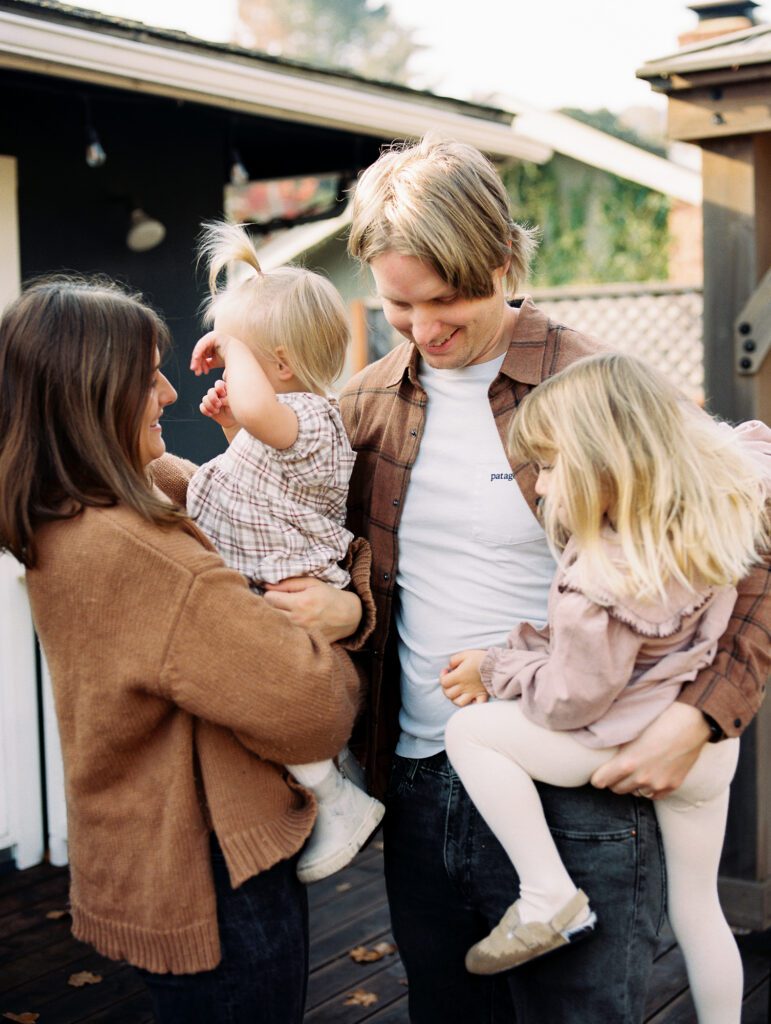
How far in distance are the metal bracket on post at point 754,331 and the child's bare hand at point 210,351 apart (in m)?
2.02

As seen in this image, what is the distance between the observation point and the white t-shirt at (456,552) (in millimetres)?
1893

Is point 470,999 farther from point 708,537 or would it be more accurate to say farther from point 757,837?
point 757,837

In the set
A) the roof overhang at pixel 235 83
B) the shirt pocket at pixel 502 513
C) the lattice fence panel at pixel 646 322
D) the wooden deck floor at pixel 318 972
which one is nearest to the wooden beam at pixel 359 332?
the lattice fence panel at pixel 646 322

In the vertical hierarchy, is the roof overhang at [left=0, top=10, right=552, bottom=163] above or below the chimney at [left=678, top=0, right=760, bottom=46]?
below

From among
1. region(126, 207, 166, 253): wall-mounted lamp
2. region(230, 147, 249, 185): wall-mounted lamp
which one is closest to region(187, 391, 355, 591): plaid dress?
region(126, 207, 166, 253): wall-mounted lamp

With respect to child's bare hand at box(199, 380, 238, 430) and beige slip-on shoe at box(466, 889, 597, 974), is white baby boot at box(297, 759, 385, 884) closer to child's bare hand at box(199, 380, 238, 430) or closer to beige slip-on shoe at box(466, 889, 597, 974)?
beige slip-on shoe at box(466, 889, 597, 974)

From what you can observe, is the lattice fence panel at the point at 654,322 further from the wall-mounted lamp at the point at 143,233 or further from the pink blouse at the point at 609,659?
the pink blouse at the point at 609,659

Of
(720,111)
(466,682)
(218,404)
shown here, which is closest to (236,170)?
(720,111)

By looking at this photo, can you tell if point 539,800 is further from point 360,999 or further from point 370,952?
point 370,952

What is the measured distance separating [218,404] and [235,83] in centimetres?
288

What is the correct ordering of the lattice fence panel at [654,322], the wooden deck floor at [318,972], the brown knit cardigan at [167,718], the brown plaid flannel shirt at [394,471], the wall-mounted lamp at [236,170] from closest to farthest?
the brown knit cardigan at [167,718], the brown plaid flannel shirt at [394,471], the wooden deck floor at [318,972], the wall-mounted lamp at [236,170], the lattice fence panel at [654,322]

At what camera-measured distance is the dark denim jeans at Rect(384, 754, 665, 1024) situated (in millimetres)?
1743

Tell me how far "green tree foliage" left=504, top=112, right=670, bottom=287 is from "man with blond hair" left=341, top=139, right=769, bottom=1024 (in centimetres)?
1397

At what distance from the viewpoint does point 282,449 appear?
6.25 ft
